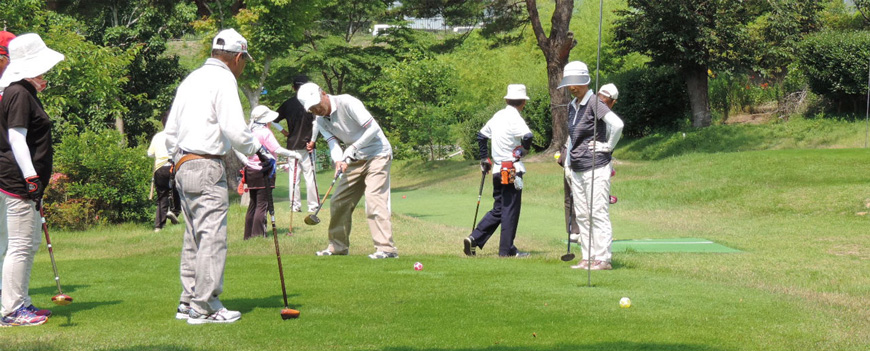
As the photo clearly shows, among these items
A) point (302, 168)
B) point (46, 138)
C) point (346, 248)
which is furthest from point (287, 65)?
point (46, 138)

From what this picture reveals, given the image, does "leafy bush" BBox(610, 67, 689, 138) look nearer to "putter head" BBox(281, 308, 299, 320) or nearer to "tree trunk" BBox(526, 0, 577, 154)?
"tree trunk" BBox(526, 0, 577, 154)

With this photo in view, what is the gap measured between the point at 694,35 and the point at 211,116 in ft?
98.1

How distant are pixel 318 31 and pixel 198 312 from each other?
46418 mm

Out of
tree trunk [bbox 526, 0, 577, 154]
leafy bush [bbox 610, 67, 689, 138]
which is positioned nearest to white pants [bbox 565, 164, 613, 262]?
tree trunk [bbox 526, 0, 577, 154]

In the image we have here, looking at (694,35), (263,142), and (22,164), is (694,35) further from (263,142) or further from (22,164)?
(22,164)

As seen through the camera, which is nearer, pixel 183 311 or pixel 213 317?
pixel 213 317

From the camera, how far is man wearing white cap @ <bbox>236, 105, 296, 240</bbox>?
41.5 ft

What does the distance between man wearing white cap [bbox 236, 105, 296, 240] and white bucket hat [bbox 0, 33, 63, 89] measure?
5.99 m

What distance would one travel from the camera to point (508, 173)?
10891mm

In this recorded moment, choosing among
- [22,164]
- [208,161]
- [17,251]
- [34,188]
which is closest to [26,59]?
[22,164]

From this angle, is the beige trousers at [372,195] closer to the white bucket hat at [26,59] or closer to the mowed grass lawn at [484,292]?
the mowed grass lawn at [484,292]

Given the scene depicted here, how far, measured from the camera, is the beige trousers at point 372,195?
10219mm

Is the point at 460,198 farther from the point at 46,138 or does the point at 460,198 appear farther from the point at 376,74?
the point at 376,74

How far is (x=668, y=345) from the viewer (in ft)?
18.6
